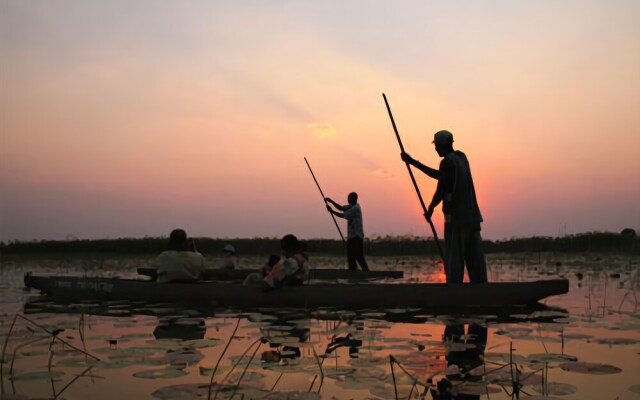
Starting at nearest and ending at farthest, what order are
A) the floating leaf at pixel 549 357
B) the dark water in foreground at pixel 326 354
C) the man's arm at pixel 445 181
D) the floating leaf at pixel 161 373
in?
the dark water in foreground at pixel 326 354, the floating leaf at pixel 161 373, the floating leaf at pixel 549 357, the man's arm at pixel 445 181

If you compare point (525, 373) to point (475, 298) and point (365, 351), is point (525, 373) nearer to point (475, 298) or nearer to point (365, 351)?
point (365, 351)

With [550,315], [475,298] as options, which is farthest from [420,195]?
[550,315]

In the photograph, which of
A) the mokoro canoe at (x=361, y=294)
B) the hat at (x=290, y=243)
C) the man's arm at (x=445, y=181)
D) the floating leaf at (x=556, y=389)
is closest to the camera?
the floating leaf at (x=556, y=389)

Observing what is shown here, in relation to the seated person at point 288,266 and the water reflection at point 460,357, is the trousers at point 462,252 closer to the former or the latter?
the water reflection at point 460,357

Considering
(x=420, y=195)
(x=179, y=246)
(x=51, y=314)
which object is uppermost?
(x=420, y=195)

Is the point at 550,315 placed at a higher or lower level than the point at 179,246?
lower

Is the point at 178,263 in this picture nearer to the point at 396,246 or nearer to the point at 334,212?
the point at 334,212

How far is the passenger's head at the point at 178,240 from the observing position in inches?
328

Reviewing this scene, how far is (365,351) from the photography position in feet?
14.9

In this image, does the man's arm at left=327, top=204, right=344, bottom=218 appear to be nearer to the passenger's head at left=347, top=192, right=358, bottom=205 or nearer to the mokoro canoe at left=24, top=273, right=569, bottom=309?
the passenger's head at left=347, top=192, right=358, bottom=205

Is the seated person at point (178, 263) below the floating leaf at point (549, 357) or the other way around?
the other way around

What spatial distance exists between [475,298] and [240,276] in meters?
Result: 5.96

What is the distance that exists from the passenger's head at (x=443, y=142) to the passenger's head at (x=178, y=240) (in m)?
3.56

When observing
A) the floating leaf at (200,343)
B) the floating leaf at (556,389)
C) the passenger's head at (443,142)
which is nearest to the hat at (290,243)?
the passenger's head at (443,142)
